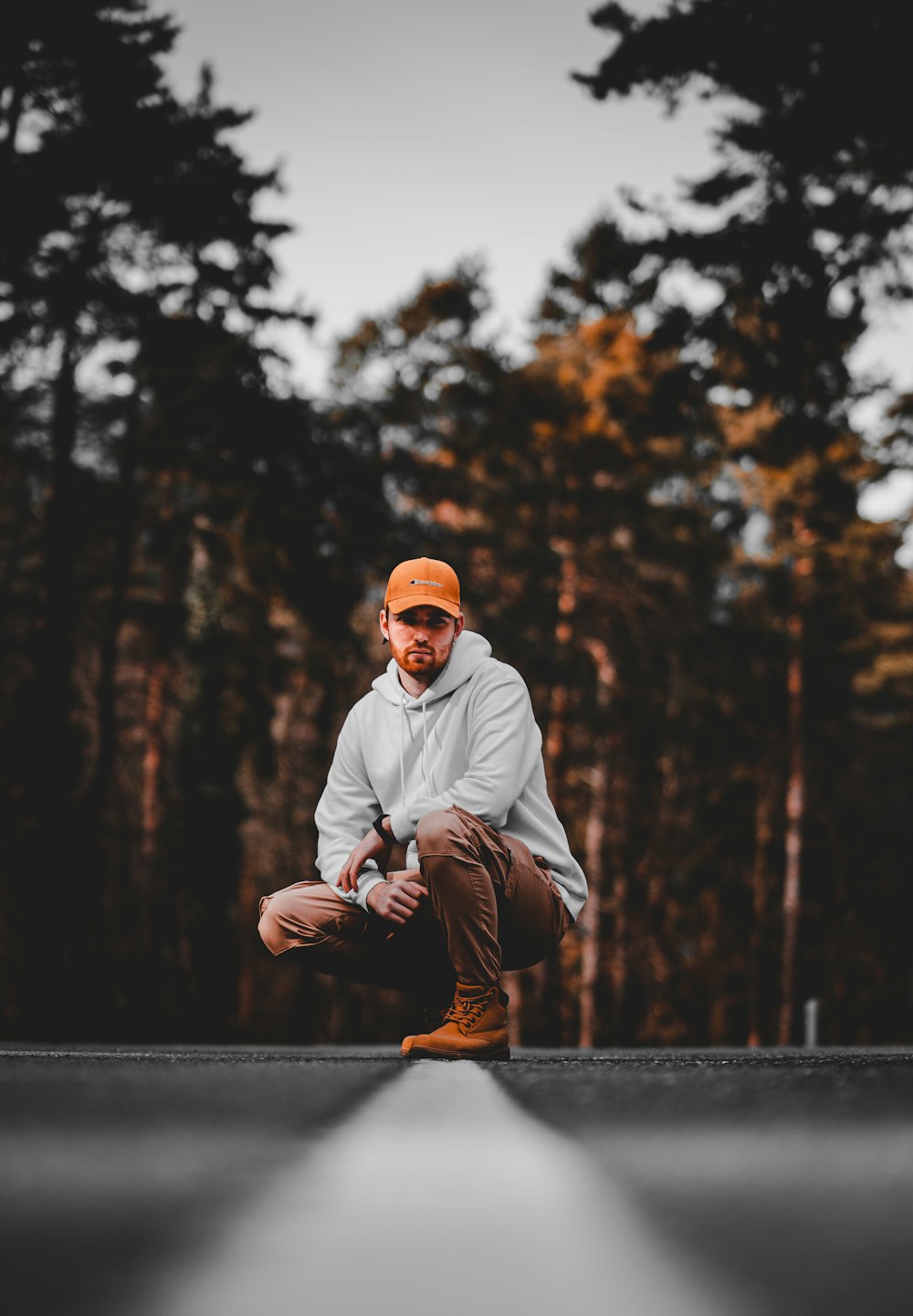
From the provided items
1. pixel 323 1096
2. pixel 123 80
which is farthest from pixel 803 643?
pixel 323 1096

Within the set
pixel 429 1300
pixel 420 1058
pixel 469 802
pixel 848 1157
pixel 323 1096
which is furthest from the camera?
pixel 469 802

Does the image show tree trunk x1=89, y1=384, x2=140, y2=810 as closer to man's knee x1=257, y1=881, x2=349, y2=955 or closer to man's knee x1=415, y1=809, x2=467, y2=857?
man's knee x1=257, y1=881, x2=349, y2=955

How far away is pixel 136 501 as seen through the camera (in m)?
14.2

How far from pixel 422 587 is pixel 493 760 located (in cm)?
51

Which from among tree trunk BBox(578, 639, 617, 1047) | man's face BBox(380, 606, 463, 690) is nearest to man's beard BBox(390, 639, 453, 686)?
man's face BBox(380, 606, 463, 690)

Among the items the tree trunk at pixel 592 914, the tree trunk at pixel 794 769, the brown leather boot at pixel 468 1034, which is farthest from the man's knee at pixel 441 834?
the tree trunk at pixel 794 769

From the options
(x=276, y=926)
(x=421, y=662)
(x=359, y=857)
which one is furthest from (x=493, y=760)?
(x=276, y=926)

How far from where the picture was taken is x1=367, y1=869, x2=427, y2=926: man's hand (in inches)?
126

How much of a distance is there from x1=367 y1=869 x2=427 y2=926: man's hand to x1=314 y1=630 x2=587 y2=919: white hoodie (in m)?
0.12

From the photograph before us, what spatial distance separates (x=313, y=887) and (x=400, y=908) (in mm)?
498

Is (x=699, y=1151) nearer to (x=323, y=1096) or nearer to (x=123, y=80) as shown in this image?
(x=323, y=1096)

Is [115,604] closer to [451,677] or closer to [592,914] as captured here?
[451,677]

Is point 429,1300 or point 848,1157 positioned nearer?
point 429,1300

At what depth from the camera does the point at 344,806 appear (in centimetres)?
367
